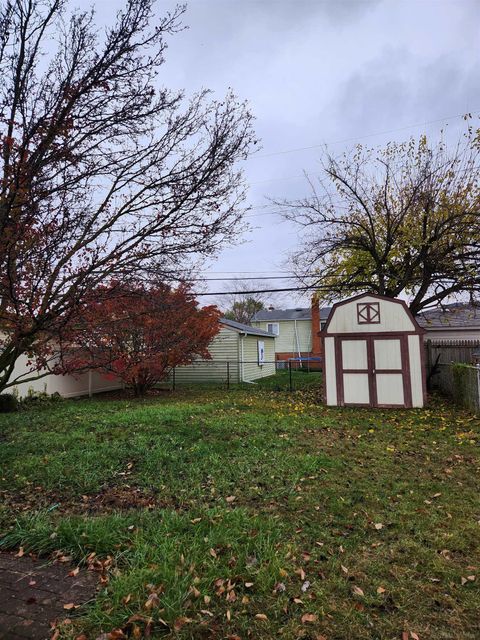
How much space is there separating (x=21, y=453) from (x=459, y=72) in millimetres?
11817

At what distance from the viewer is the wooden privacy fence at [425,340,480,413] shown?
8.62 metres

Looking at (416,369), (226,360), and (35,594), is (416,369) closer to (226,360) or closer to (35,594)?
(35,594)

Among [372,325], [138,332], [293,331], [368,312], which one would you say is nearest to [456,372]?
[372,325]

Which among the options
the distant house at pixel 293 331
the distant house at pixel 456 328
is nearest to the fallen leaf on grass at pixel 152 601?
the distant house at pixel 456 328

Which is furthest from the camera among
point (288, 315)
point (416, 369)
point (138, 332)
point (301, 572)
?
point (288, 315)

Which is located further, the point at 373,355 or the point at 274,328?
the point at 274,328

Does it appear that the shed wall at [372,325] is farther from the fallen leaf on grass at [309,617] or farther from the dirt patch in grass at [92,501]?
the fallen leaf on grass at [309,617]

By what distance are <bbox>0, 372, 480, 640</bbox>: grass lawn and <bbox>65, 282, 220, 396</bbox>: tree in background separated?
1.35 metres

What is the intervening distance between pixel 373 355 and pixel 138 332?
5.66 meters

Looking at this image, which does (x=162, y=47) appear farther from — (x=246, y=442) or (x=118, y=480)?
(x=246, y=442)

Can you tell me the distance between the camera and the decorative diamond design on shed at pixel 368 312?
9469mm

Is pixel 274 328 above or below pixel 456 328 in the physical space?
above

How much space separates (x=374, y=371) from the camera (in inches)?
373

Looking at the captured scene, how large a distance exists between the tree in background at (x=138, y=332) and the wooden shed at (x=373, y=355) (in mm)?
3973
